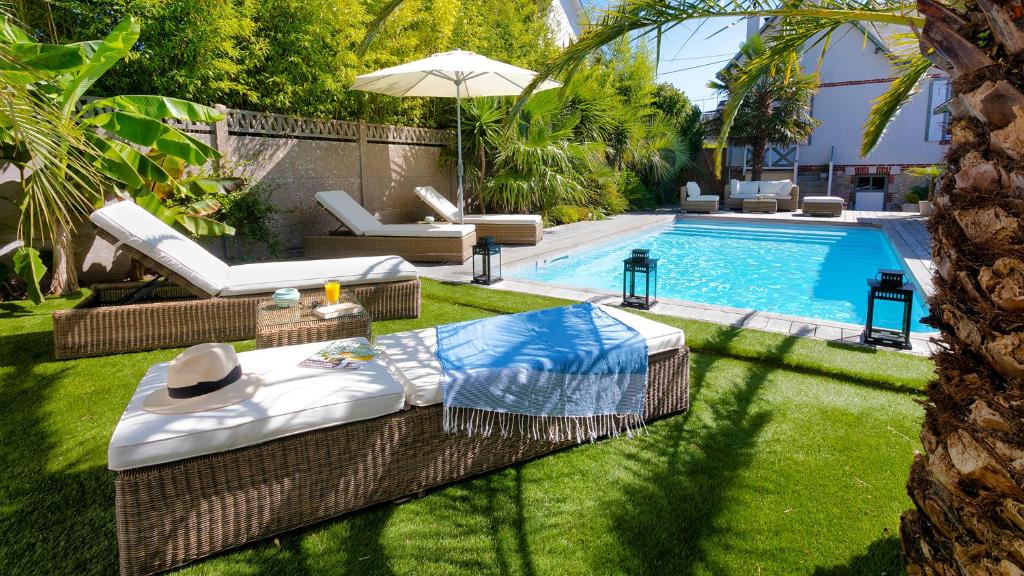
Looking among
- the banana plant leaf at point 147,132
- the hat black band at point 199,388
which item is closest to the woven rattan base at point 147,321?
the banana plant leaf at point 147,132

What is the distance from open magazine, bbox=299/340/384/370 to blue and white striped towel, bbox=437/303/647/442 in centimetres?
34

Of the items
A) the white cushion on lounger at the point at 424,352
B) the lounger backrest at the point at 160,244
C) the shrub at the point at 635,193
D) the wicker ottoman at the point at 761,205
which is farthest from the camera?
the shrub at the point at 635,193

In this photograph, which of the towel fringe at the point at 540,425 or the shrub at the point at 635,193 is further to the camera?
the shrub at the point at 635,193

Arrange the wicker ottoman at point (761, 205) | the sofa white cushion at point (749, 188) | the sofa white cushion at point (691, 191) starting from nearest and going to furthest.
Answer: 1. the wicker ottoman at point (761, 205)
2. the sofa white cushion at point (691, 191)
3. the sofa white cushion at point (749, 188)

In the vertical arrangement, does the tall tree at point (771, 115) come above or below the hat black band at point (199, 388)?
above

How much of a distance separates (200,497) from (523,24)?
14.3m

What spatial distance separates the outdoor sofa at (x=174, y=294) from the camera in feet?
13.8

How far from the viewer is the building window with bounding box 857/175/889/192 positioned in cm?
2077

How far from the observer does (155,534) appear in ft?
6.59

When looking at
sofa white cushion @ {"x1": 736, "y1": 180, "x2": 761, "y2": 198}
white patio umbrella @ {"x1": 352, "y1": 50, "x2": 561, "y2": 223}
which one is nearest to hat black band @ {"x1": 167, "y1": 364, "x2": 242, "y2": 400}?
white patio umbrella @ {"x1": 352, "y1": 50, "x2": 561, "y2": 223}

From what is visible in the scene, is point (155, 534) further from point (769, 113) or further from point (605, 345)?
point (769, 113)

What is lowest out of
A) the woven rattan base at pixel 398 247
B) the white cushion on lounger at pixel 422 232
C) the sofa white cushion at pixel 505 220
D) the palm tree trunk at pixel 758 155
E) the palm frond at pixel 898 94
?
the woven rattan base at pixel 398 247

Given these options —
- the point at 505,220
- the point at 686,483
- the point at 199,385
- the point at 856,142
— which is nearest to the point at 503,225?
the point at 505,220

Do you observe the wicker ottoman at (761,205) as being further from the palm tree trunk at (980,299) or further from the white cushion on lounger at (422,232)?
the palm tree trunk at (980,299)
